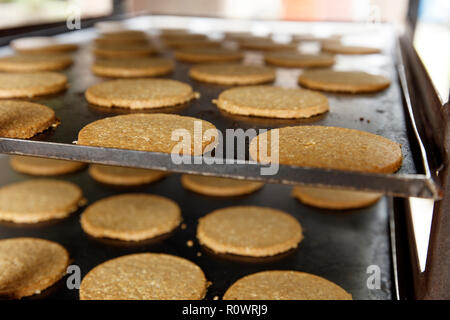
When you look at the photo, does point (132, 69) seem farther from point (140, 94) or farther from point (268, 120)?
point (268, 120)

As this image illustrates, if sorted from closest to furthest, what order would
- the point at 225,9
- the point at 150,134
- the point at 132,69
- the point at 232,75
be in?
1. the point at 150,134
2. the point at 232,75
3. the point at 132,69
4. the point at 225,9

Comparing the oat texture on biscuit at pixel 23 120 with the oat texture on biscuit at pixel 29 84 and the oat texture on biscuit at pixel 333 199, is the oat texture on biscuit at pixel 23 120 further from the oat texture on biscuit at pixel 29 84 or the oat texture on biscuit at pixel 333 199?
the oat texture on biscuit at pixel 333 199

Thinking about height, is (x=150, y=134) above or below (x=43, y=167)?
above

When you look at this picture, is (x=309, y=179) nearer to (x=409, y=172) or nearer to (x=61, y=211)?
(x=409, y=172)

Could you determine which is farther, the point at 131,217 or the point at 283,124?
the point at 131,217

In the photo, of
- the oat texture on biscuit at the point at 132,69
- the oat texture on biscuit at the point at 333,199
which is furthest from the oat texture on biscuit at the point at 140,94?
the oat texture on biscuit at the point at 333,199

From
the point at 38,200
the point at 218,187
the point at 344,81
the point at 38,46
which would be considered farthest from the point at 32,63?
the point at 344,81
